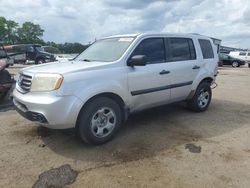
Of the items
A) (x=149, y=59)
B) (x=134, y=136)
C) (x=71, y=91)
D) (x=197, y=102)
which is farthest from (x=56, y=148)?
(x=197, y=102)

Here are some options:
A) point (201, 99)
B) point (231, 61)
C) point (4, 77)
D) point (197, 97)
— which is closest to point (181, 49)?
point (197, 97)

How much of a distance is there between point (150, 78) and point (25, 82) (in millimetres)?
2184

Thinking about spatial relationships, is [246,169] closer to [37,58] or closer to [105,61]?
[105,61]

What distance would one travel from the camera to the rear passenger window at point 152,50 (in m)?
5.23

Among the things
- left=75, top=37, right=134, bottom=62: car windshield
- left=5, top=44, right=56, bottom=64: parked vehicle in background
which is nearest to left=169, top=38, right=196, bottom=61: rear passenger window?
left=75, top=37, right=134, bottom=62: car windshield

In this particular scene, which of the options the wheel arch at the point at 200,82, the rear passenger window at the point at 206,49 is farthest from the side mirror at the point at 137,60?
the rear passenger window at the point at 206,49

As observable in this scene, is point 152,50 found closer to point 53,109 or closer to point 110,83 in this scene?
point 110,83

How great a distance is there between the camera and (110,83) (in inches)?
180

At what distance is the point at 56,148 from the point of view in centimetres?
447

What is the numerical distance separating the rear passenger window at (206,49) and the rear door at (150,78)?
4.97 ft

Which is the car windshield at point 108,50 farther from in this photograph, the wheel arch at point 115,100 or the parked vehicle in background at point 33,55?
the parked vehicle in background at point 33,55

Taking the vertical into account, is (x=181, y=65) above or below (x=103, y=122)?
above

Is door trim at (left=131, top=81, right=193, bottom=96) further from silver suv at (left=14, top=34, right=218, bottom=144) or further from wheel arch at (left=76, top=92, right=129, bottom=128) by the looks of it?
wheel arch at (left=76, top=92, right=129, bottom=128)

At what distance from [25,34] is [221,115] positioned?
85714 mm
